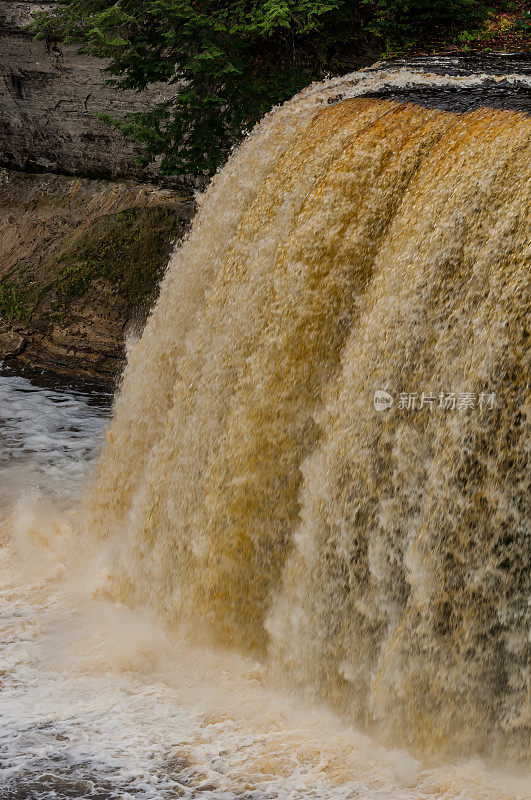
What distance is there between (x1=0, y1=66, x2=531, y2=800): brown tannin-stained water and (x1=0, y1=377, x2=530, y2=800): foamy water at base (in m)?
0.01

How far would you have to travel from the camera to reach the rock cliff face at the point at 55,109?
9555mm

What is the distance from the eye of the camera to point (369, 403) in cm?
334

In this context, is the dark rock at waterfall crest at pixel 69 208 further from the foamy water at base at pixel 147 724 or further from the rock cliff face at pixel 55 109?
the foamy water at base at pixel 147 724

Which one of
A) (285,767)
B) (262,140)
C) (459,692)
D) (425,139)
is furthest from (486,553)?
(262,140)

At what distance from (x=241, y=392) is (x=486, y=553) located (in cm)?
155

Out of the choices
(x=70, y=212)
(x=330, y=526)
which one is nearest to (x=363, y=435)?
(x=330, y=526)

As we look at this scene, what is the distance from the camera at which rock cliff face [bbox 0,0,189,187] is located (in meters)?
9.55

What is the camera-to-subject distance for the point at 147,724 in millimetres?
3309

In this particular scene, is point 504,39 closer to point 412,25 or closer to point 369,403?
point 412,25

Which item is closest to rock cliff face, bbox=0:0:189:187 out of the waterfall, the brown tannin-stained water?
the waterfall

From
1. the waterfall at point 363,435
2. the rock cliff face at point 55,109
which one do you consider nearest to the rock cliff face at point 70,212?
the rock cliff face at point 55,109

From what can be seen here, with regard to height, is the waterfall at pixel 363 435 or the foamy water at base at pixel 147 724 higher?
the waterfall at pixel 363 435

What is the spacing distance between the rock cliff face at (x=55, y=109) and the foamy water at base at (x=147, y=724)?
6212 millimetres

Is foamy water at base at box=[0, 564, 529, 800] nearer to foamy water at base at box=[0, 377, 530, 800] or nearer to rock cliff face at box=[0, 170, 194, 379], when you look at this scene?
foamy water at base at box=[0, 377, 530, 800]
